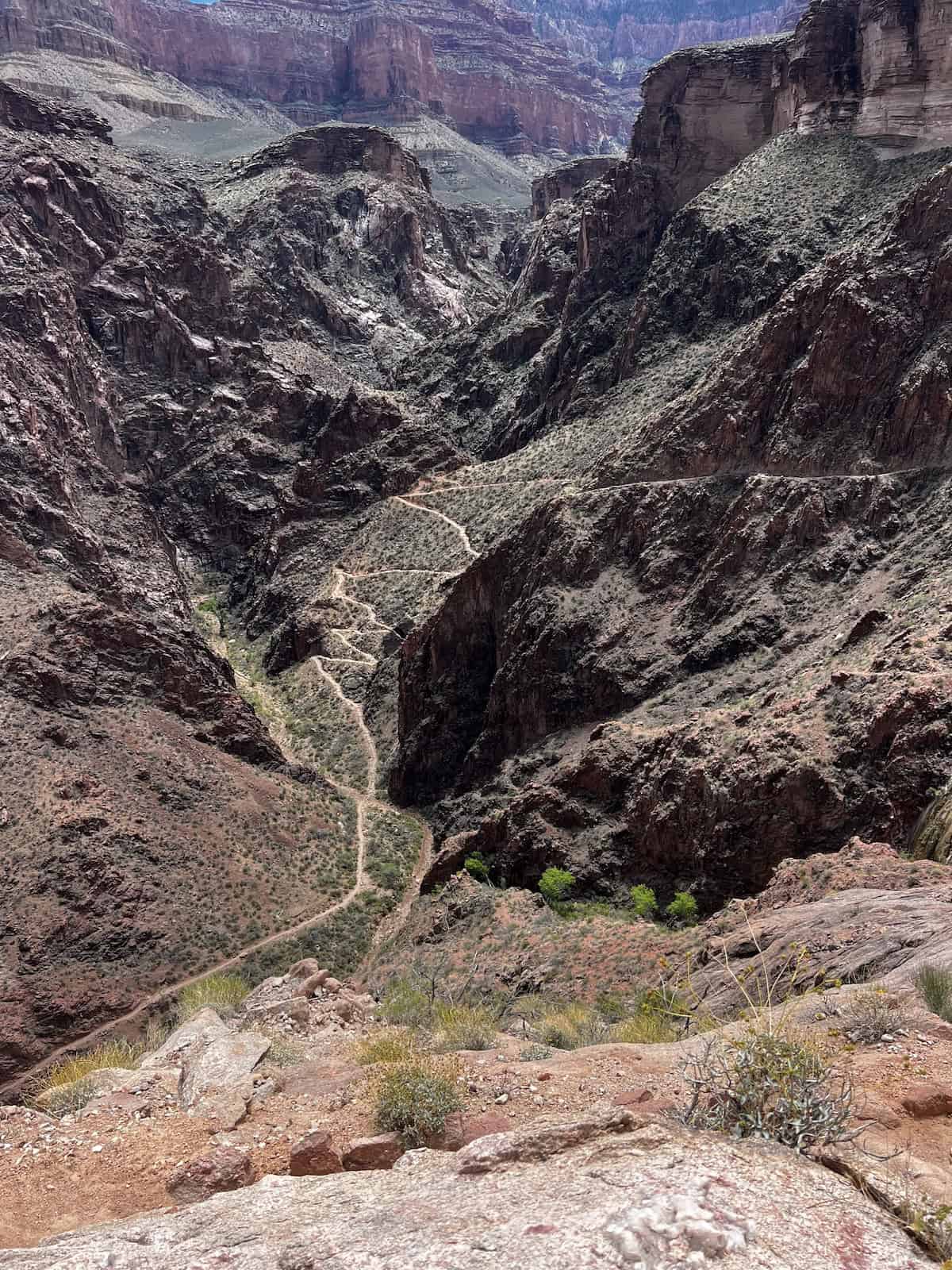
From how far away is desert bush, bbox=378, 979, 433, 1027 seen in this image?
15.9m

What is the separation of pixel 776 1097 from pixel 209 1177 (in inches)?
191

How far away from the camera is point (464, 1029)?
13094 mm

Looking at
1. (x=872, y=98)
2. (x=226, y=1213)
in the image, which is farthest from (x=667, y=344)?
(x=226, y=1213)

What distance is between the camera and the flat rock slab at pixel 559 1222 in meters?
5.53

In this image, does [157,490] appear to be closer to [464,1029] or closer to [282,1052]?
[282,1052]

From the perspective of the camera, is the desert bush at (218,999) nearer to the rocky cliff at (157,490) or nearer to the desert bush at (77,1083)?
the desert bush at (77,1083)

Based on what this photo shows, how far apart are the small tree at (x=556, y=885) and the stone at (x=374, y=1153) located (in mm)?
18531

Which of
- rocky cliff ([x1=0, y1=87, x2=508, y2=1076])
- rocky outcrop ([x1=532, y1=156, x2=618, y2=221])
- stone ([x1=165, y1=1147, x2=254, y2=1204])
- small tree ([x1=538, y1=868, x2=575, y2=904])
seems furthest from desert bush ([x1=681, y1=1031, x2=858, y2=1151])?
rocky outcrop ([x1=532, y1=156, x2=618, y2=221])

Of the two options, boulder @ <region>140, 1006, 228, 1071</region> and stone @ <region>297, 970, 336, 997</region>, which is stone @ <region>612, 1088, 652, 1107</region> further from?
stone @ <region>297, 970, 336, 997</region>

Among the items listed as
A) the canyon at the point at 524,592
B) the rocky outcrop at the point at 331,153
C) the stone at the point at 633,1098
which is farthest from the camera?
the rocky outcrop at the point at 331,153

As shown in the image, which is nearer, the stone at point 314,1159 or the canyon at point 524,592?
the stone at point 314,1159

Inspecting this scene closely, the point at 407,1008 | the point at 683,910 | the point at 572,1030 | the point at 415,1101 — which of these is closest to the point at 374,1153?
the point at 415,1101

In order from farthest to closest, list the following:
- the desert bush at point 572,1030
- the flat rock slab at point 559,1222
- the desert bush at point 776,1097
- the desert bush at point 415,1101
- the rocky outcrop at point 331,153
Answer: the rocky outcrop at point 331,153, the desert bush at point 572,1030, the desert bush at point 415,1101, the desert bush at point 776,1097, the flat rock slab at point 559,1222

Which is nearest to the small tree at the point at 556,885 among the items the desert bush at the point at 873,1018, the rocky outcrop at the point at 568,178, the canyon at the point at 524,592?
the canyon at the point at 524,592
